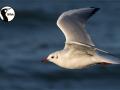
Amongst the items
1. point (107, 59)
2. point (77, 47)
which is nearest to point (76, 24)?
point (77, 47)

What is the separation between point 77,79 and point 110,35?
877mm

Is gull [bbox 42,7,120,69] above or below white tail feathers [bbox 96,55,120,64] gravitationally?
above

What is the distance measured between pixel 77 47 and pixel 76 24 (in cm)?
22

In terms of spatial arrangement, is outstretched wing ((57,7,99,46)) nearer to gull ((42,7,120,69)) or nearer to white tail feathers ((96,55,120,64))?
gull ((42,7,120,69))

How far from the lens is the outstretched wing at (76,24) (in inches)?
193

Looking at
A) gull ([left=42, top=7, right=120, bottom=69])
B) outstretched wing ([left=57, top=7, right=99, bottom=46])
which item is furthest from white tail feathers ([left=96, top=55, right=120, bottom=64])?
outstretched wing ([left=57, top=7, right=99, bottom=46])

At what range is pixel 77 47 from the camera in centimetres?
487

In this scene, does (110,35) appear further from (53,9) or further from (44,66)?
(53,9)

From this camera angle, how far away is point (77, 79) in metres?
8.29

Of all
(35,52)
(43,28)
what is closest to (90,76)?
(35,52)

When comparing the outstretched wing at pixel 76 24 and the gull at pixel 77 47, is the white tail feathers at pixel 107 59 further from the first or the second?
the outstretched wing at pixel 76 24

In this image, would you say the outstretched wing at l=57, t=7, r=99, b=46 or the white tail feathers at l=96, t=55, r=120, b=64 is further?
A: the outstretched wing at l=57, t=7, r=99, b=46

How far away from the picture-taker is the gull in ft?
15.8

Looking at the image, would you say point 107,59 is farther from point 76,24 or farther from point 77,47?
point 76,24
